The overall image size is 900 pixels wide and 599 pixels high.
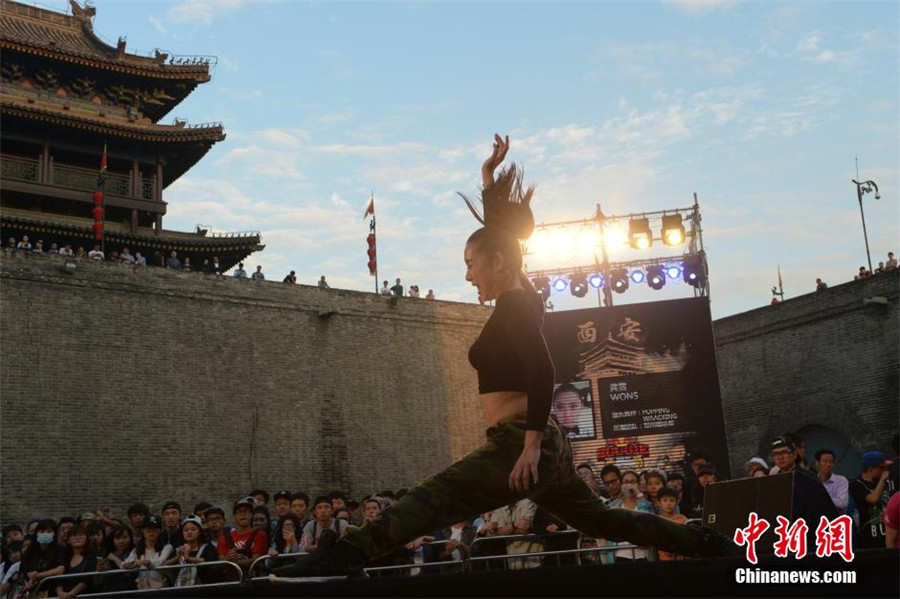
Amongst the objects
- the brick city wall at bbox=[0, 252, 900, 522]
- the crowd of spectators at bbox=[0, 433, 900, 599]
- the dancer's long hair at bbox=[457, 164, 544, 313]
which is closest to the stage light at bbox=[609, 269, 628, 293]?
the brick city wall at bbox=[0, 252, 900, 522]

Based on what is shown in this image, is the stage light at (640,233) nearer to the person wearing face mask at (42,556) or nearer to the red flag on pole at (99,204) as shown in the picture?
the red flag on pole at (99,204)

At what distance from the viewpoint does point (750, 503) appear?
5.23 metres

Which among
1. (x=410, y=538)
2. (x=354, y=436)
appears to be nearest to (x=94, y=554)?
(x=410, y=538)

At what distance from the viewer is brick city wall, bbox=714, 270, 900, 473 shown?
69.3ft

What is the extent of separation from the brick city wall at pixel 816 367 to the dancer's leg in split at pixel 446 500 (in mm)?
18867

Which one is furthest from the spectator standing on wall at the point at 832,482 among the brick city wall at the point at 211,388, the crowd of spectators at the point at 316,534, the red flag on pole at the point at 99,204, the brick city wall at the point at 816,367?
the red flag on pole at the point at 99,204

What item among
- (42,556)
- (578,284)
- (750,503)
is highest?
(578,284)

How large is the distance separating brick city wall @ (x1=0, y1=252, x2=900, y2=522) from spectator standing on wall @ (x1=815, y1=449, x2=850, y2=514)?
13.7 metres

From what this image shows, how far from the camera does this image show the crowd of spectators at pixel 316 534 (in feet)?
25.2

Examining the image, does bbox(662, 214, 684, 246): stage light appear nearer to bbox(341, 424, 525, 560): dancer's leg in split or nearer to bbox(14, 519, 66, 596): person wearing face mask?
bbox(14, 519, 66, 596): person wearing face mask

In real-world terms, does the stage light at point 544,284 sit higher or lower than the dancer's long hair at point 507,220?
higher

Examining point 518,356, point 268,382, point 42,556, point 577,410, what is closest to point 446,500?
point 518,356

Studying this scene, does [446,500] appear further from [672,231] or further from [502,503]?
[672,231]

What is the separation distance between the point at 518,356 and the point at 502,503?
600 millimetres
